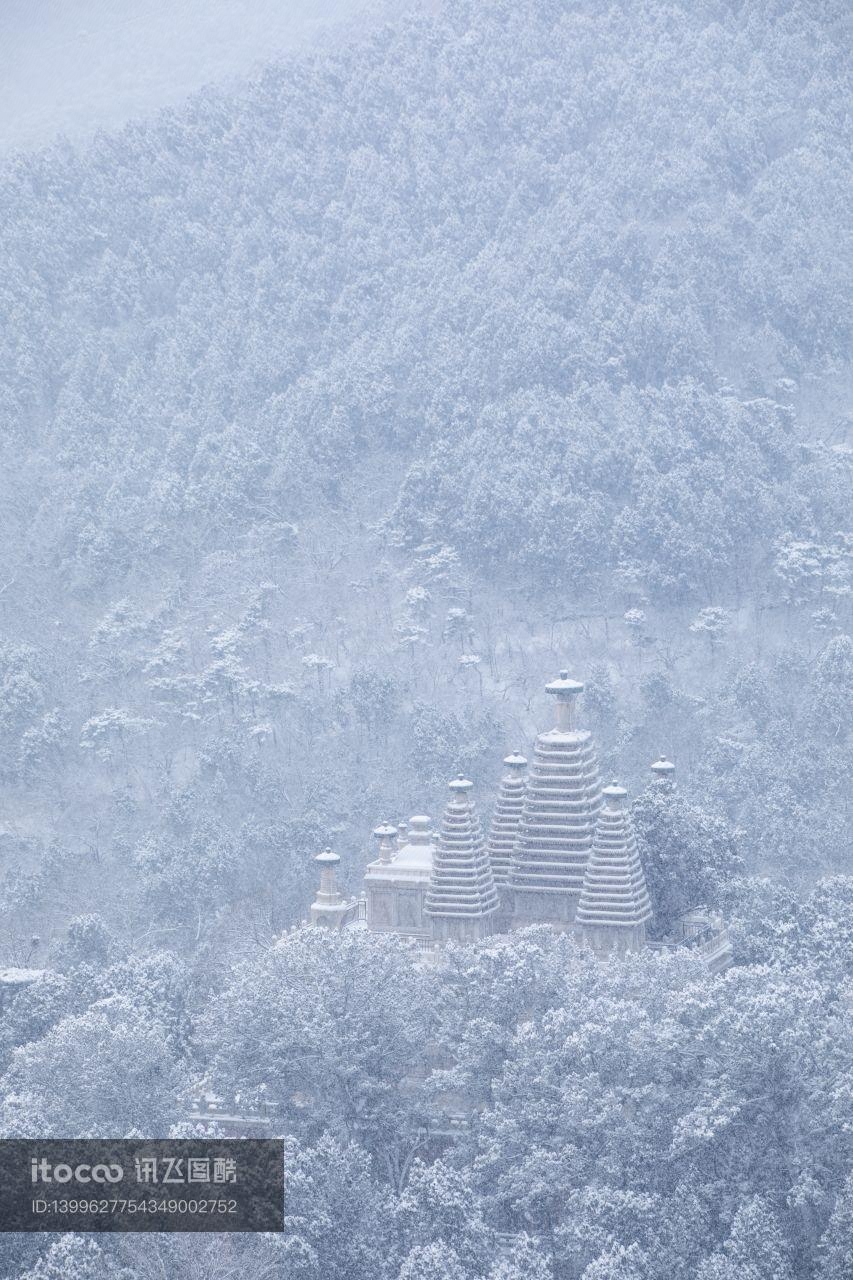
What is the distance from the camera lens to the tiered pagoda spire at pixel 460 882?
55.1 m

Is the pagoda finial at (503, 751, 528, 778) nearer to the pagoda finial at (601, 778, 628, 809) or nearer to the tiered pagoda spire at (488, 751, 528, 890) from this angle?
the tiered pagoda spire at (488, 751, 528, 890)

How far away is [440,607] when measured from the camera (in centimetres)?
9219

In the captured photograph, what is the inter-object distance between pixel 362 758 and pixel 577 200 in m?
42.7

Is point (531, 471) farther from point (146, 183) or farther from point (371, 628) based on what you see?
point (146, 183)

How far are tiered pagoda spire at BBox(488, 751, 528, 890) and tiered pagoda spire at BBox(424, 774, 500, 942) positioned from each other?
151 centimetres

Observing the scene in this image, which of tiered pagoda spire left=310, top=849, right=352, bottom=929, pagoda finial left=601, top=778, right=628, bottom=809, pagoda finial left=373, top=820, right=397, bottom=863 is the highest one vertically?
pagoda finial left=601, top=778, right=628, bottom=809

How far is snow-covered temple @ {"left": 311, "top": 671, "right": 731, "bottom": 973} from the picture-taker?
54.2m

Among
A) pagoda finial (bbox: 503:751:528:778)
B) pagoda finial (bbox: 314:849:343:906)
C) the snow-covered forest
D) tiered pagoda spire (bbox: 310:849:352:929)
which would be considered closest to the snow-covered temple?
pagoda finial (bbox: 503:751:528:778)

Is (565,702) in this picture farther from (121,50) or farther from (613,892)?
(121,50)

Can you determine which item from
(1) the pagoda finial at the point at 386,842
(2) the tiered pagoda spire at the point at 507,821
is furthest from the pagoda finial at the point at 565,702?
(1) the pagoda finial at the point at 386,842

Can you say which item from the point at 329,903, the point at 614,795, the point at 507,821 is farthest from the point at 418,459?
the point at 614,795

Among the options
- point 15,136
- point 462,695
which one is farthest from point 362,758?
point 15,136

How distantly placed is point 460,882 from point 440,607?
37582 millimetres

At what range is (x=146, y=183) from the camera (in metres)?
124
